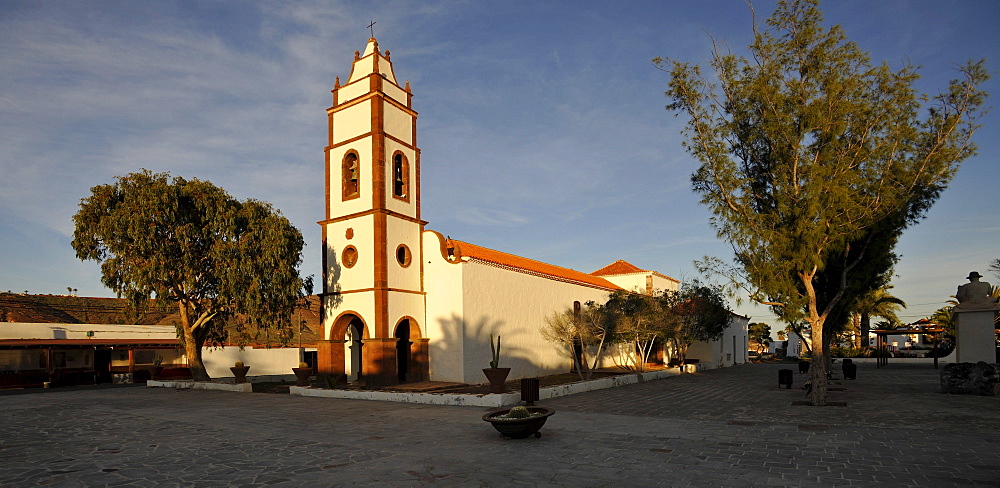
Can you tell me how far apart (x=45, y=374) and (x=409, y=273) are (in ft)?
65.4

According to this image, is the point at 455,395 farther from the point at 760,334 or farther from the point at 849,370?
the point at 760,334

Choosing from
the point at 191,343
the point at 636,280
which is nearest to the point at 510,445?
the point at 191,343

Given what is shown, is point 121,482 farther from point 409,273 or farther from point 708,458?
point 409,273

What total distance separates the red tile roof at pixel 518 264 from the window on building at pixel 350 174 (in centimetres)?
492

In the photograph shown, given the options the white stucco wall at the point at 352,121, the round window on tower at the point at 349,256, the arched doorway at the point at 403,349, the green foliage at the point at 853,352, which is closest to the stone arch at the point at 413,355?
the arched doorway at the point at 403,349

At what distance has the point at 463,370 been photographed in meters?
24.3

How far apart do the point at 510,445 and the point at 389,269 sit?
45.3ft

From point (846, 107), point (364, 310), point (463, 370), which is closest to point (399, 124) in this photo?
point (364, 310)

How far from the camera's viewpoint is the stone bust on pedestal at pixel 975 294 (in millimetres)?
18959

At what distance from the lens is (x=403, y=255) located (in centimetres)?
2495

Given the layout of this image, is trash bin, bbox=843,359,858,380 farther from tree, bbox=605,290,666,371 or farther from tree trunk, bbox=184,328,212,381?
tree trunk, bbox=184,328,212,381

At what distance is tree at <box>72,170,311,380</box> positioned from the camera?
23656 millimetres

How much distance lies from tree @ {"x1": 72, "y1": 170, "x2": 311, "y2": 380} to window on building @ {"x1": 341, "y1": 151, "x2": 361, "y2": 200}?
295 centimetres

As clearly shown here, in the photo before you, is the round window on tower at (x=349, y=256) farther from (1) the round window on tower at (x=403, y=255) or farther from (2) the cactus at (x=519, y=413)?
(2) the cactus at (x=519, y=413)
